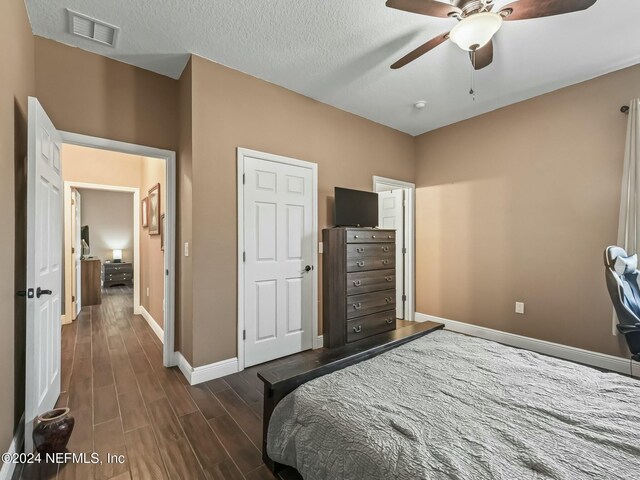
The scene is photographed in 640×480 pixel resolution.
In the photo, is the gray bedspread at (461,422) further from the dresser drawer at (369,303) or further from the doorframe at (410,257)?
the doorframe at (410,257)

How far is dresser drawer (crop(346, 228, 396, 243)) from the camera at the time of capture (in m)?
3.04

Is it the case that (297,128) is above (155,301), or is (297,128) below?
above

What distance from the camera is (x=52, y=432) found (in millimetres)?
1658

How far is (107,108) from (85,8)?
28.7 inches

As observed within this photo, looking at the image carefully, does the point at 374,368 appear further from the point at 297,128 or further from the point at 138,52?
the point at 138,52

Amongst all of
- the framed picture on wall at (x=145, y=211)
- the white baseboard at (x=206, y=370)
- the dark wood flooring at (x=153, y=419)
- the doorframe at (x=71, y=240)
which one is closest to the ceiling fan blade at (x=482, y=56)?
the dark wood flooring at (x=153, y=419)

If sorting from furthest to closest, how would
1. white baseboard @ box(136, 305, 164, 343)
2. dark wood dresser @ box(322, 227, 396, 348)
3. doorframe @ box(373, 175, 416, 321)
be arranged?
doorframe @ box(373, 175, 416, 321)
white baseboard @ box(136, 305, 164, 343)
dark wood dresser @ box(322, 227, 396, 348)

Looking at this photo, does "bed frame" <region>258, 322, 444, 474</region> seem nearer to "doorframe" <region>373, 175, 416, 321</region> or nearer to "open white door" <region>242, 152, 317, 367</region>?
"open white door" <region>242, 152, 317, 367</region>

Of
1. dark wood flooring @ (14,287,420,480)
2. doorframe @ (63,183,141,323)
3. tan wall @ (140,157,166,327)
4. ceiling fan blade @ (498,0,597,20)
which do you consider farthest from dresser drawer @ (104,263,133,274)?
ceiling fan blade @ (498,0,597,20)

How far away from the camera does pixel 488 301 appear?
3.67 metres

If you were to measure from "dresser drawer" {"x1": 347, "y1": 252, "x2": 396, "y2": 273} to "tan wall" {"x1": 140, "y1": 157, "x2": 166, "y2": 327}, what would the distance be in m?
2.21

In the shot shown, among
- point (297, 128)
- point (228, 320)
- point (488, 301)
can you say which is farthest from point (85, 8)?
point (488, 301)

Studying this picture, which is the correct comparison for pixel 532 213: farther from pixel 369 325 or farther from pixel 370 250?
pixel 369 325

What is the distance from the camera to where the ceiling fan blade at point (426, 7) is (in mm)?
1590
